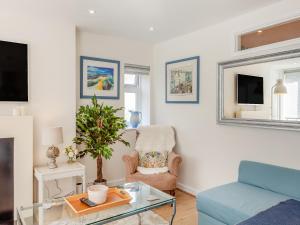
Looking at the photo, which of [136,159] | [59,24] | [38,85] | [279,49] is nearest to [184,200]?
[136,159]

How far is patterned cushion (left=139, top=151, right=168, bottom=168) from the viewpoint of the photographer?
3397 millimetres

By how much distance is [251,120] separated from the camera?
8.73 feet

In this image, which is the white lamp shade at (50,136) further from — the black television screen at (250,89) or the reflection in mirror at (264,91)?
the black television screen at (250,89)

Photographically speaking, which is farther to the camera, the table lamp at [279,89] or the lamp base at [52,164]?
the lamp base at [52,164]

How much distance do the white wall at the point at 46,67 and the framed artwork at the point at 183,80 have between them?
4.98 ft

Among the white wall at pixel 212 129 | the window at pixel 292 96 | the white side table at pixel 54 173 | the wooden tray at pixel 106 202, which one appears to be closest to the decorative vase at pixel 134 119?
the white wall at pixel 212 129

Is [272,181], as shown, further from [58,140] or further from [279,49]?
[58,140]

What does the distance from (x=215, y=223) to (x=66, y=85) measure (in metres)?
2.34

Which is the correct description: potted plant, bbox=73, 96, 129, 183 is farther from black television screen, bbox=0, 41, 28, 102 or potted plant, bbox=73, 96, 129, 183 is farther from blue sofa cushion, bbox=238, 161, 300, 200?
blue sofa cushion, bbox=238, 161, 300, 200

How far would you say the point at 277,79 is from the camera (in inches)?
97.8

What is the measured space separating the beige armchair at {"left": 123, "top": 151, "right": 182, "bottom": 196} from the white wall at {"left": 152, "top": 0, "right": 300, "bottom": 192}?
1.27 feet

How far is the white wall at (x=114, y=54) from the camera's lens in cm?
346

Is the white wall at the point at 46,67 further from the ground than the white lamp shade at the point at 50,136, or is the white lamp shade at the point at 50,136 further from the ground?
the white wall at the point at 46,67

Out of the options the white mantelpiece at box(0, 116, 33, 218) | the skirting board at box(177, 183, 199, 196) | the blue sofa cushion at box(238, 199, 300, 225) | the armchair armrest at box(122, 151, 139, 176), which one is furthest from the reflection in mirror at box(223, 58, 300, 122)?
the white mantelpiece at box(0, 116, 33, 218)
